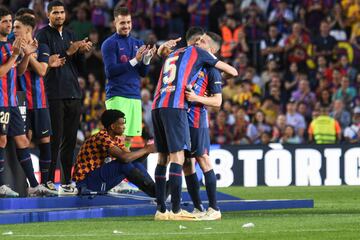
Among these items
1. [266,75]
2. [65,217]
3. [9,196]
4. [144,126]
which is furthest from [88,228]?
[266,75]

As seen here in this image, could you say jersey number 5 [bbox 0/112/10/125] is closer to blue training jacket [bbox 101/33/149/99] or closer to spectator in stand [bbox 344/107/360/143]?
blue training jacket [bbox 101/33/149/99]

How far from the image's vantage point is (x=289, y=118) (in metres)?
26.2

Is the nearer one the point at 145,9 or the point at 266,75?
the point at 266,75

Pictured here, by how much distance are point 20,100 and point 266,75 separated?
13.2 m

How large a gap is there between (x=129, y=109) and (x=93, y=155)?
87 centimetres

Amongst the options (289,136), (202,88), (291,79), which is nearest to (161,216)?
(202,88)

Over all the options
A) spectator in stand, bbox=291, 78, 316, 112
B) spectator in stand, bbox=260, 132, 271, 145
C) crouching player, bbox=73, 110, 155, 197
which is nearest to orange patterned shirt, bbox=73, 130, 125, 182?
crouching player, bbox=73, 110, 155, 197

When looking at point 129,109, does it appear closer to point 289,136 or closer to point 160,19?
point 289,136

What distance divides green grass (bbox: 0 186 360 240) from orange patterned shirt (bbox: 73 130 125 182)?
1405mm

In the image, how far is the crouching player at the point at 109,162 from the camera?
50.6 ft

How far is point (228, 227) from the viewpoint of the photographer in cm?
1267

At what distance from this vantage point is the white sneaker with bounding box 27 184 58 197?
15.5 metres

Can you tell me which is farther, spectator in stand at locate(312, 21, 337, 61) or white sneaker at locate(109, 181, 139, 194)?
spectator in stand at locate(312, 21, 337, 61)

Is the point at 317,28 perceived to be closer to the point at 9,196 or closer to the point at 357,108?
the point at 357,108
